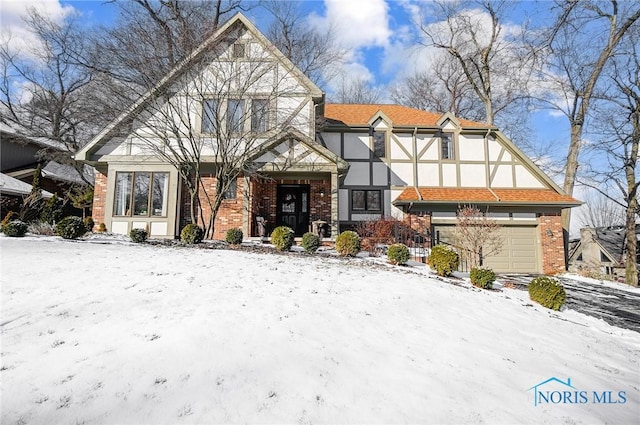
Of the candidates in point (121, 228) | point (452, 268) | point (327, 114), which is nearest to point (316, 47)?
point (327, 114)

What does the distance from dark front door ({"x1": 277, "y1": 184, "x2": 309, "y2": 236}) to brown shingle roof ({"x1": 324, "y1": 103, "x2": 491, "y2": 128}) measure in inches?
156

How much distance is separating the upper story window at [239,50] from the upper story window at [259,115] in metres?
1.76

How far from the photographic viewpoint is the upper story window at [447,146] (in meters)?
16.2

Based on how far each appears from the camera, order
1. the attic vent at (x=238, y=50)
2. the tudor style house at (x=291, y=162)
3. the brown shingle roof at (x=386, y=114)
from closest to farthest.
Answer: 1. the tudor style house at (x=291, y=162)
2. the attic vent at (x=238, y=50)
3. the brown shingle roof at (x=386, y=114)

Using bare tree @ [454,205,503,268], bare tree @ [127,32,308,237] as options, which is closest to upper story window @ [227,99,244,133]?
bare tree @ [127,32,308,237]

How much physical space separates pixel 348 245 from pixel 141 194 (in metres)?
8.54

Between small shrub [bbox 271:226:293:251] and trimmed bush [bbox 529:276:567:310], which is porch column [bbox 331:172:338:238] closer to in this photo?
small shrub [bbox 271:226:293:251]

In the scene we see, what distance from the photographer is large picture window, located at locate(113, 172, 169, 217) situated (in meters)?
13.6

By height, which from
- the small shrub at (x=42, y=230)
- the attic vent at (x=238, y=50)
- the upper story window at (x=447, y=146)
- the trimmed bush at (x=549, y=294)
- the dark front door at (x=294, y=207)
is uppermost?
the attic vent at (x=238, y=50)

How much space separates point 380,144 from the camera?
16.1 meters

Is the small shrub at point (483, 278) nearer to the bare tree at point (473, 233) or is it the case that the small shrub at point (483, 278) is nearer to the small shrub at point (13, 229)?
the bare tree at point (473, 233)

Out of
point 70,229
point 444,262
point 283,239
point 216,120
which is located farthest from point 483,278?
point 70,229

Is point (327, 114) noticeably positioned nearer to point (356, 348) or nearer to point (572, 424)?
point (356, 348)

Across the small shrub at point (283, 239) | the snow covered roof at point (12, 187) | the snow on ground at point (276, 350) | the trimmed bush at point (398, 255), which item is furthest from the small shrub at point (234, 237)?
the snow covered roof at point (12, 187)
